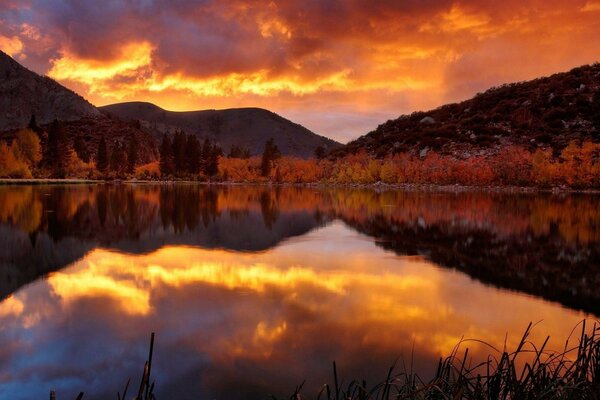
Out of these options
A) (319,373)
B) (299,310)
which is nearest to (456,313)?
(299,310)

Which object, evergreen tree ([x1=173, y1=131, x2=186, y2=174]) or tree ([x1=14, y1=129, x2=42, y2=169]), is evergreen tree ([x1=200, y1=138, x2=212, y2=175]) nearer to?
evergreen tree ([x1=173, y1=131, x2=186, y2=174])

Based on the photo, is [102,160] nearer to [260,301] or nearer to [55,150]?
[55,150]

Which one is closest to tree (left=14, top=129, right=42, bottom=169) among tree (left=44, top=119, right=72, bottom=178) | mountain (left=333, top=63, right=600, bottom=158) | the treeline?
the treeline

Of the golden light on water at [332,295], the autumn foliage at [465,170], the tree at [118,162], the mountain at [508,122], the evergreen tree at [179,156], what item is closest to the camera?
the golden light on water at [332,295]

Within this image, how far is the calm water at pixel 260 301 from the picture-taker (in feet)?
21.9

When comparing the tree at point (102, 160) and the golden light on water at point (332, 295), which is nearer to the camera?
the golden light on water at point (332, 295)

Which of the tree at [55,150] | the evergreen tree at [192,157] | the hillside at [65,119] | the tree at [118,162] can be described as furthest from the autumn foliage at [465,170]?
the hillside at [65,119]

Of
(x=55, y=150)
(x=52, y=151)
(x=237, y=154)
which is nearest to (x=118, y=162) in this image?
(x=55, y=150)

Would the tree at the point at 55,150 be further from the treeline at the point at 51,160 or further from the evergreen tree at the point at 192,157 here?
the evergreen tree at the point at 192,157

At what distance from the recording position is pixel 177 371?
21.4ft

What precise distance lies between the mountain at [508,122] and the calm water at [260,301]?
7129 cm

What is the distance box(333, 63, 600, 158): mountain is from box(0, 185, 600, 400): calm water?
7129cm

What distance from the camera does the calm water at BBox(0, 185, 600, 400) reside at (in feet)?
21.9

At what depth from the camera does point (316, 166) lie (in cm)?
10562
